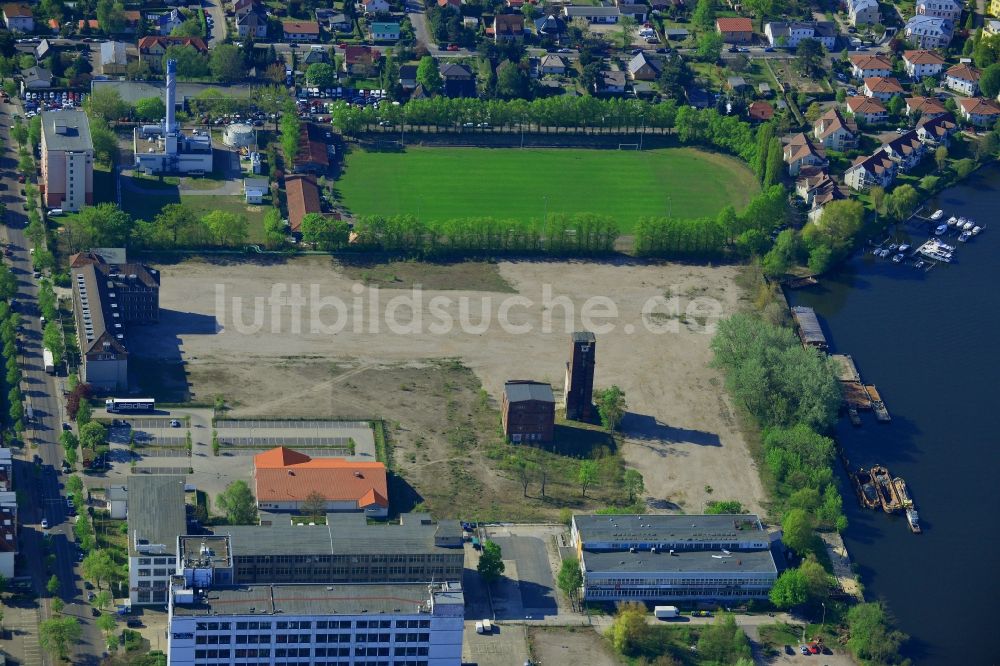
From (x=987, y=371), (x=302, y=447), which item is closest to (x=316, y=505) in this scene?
(x=302, y=447)

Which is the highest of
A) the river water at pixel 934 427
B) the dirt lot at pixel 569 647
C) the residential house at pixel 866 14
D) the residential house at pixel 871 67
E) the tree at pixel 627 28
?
the residential house at pixel 866 14

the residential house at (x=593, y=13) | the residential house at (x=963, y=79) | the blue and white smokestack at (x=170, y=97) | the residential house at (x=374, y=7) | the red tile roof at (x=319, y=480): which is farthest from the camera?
the residential house at (x=593, y=13)

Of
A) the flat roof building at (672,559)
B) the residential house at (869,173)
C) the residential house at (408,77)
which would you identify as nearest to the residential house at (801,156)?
the residential house at (869,173)

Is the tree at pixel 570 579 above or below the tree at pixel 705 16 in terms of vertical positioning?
below

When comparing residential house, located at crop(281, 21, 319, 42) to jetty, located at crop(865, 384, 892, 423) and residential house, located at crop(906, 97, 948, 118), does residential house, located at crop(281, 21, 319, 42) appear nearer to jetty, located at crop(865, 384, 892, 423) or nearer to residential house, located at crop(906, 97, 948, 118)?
residential house, located at crop(906, 97, 948, 118)

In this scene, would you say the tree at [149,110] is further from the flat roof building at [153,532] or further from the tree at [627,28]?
the flat roof building at [153,532]

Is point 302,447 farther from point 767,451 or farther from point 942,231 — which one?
point 942,231
